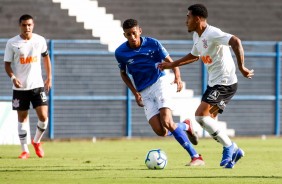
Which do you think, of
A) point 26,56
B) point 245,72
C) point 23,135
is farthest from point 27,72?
point 245,72

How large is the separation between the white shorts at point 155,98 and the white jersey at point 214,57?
35.0 inches

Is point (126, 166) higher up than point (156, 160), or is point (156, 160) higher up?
point (156, 160)

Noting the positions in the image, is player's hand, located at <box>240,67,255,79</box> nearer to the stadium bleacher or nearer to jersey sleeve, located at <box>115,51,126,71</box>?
jersey sleeve, located at <box>115,51,126,71</box>

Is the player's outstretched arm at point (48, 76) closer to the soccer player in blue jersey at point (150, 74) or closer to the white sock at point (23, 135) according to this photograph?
the white sock at point (23, 135)

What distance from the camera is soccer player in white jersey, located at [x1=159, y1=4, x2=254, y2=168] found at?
12047 millimetres

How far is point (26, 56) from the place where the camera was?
14.9 meters

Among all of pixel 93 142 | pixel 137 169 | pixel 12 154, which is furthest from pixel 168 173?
pixel 93 142

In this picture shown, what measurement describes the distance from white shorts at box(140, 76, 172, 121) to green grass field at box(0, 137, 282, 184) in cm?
80

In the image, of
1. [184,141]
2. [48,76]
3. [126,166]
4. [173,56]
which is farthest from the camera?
[173,56]

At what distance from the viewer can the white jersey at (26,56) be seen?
14812 mm

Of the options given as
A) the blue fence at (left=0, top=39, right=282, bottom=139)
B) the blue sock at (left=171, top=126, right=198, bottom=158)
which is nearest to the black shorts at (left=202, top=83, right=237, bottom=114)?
the blue sock at (left=171, top=126, right=198, bottom=158)

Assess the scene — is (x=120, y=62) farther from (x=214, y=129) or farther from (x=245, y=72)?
(x=245, y=72)

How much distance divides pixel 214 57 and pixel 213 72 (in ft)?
0.68

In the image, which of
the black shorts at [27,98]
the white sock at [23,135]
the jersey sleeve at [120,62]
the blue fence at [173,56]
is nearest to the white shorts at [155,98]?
the jersey sleeve at [120,62]
